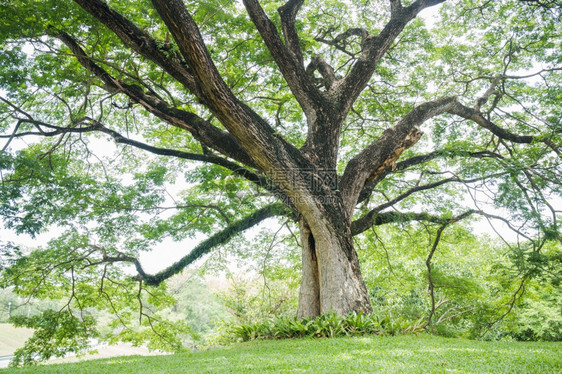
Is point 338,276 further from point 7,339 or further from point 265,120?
point 7,339

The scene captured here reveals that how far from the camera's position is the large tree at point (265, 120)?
17.1 ft

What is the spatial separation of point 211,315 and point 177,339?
19437 millimetres

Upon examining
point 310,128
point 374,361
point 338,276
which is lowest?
point 374,361

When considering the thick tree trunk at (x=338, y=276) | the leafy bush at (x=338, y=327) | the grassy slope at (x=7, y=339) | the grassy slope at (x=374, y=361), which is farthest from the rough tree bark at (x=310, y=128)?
the grassy slope at (x=7, y=339)

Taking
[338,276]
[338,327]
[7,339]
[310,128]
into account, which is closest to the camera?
[338,327]

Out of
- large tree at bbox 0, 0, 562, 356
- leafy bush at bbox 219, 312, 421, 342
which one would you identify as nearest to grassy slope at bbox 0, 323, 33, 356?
large tree at bbox 0, 0, 562, 356

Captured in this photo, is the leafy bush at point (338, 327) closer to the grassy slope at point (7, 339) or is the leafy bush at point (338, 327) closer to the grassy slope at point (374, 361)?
the grassy slope at point (374, 361)

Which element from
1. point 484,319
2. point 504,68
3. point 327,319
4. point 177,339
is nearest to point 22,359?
point 177,339

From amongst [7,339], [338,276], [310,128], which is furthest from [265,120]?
[7,339]

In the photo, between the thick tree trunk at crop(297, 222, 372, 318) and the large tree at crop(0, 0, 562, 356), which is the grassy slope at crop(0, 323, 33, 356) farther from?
the thick tree trunk at crop(297, 222, 372, 318)

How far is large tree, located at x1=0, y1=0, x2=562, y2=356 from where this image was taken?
5.21 meters

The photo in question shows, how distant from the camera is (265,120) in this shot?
23.6ft

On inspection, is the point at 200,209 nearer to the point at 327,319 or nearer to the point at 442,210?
the point at 327,319

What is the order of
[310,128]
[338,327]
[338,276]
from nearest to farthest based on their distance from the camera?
[338,327] < [338,276] < [310,128]
